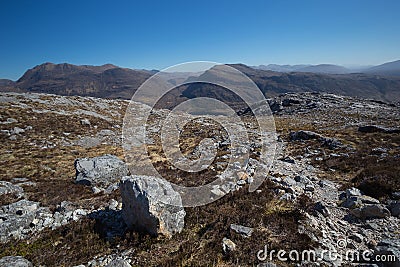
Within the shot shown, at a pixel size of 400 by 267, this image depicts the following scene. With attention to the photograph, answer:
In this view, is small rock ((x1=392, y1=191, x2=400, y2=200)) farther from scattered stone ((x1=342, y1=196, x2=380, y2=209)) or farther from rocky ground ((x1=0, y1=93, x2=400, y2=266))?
scattered stone ((x1=342, y1=196, x2=380, y2=209))

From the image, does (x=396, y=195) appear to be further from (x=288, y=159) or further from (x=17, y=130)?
(x=17, y=130)

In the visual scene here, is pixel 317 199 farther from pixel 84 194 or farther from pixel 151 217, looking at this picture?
pixel 84 194

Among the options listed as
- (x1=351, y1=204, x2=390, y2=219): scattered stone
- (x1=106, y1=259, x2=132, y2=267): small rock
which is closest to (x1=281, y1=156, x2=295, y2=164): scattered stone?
(x1=351, y1=204, x2=390, y2=219): scattered stone

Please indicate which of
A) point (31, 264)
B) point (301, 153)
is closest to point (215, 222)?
point (31, 264)

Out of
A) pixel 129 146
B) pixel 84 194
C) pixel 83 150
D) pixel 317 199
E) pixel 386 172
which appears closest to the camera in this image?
pixel 317 199

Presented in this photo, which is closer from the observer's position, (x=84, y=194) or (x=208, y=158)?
(x=84, y=194)

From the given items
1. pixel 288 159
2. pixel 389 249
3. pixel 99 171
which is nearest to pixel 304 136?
pixel 288 159

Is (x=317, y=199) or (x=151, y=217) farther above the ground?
(x=151, y=217)

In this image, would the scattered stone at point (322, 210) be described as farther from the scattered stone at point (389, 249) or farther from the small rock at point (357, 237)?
the scattered stone at point (389, 249)

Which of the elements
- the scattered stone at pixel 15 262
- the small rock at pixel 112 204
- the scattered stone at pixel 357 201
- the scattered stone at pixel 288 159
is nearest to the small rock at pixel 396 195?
the scattered stone at pixel 357 201
